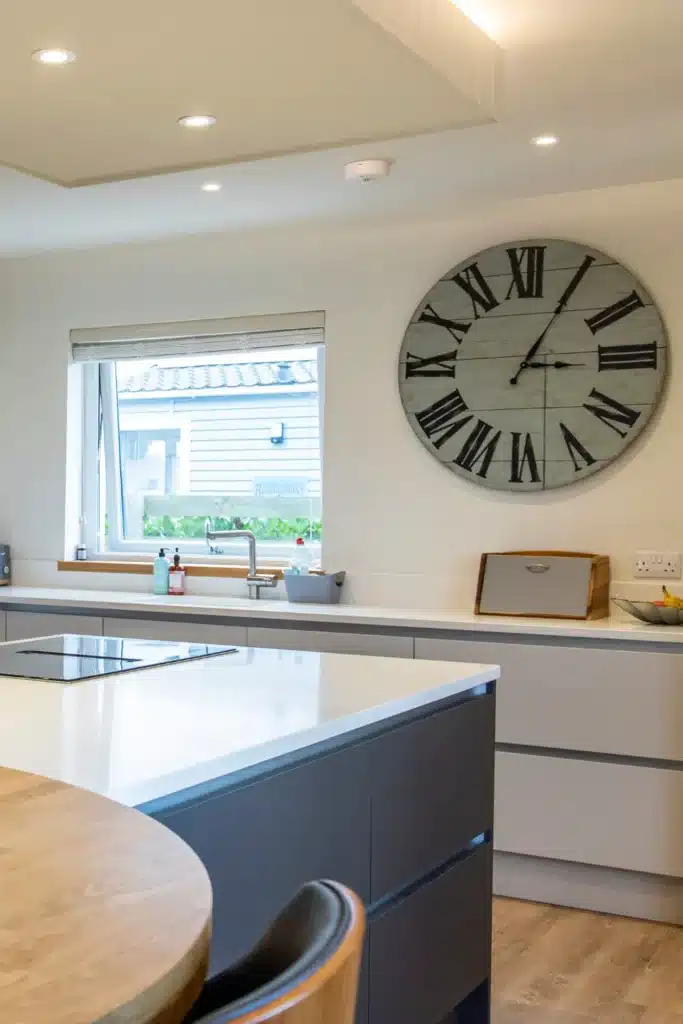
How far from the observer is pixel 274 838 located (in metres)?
1.90

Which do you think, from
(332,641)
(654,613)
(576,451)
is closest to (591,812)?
(654,613)

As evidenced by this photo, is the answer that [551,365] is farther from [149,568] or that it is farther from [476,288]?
[149,568]

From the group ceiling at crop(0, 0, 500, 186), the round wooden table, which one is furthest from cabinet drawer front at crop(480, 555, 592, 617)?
the round wooden table

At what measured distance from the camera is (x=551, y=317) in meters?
4.19

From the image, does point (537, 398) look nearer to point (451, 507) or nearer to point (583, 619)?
point (451, 507)

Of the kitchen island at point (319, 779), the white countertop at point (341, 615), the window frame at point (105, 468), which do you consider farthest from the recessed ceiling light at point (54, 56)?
the window frame at point (105, 468)

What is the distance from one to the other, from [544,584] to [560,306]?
1.03 metres

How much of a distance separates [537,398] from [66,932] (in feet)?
11.8

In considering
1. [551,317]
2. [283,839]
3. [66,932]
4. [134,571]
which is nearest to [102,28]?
[283,839]

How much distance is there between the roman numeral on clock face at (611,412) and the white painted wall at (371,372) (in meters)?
0.08

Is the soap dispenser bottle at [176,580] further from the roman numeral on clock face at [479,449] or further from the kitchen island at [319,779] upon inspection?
the kitchen island at [319,779]

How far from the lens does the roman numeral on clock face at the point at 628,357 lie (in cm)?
402

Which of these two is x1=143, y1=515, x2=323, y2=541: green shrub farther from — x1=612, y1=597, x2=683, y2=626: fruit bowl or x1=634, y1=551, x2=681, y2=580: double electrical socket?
x1=612, y1=597, x2=683, y2=626: fruit bowl

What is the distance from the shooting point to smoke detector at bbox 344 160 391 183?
3.72 m
